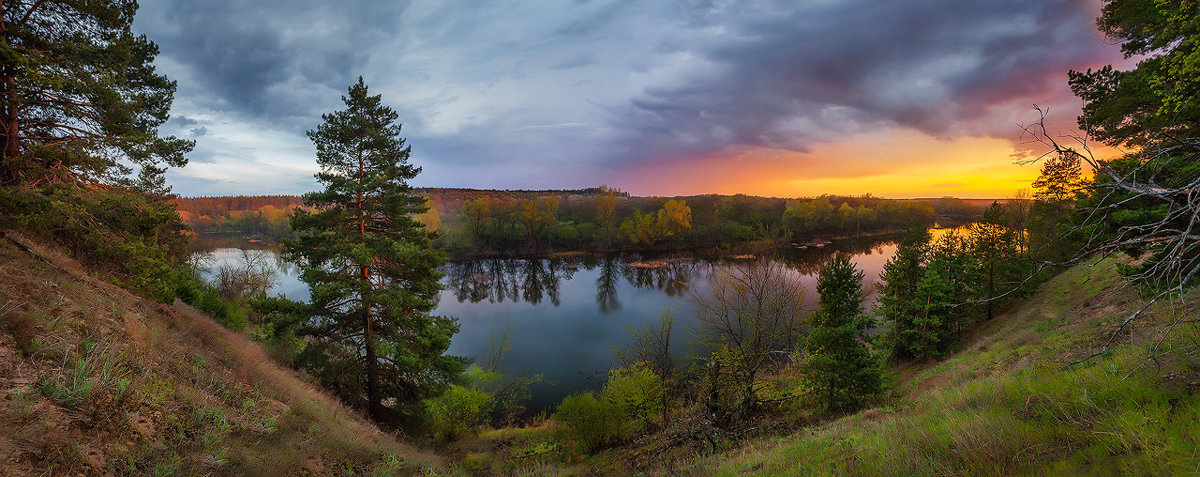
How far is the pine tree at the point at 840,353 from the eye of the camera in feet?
37.7

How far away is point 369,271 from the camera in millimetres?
12172

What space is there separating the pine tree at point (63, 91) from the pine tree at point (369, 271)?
155 inches

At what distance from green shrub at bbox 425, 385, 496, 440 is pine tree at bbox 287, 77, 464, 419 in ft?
9.38

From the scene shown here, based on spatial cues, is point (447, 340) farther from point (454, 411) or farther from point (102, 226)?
point (102, 226)

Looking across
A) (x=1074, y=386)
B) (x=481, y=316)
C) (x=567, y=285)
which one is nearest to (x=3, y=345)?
(x=1074, y=386)

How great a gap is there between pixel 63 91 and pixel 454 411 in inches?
534

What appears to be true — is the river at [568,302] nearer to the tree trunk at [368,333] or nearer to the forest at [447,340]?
the forest at [447,340]

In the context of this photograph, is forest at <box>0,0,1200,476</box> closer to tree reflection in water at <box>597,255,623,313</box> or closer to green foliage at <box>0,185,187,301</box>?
green foliage at <box>0,185,187,301</box>

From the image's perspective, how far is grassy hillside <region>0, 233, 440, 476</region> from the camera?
3.90m

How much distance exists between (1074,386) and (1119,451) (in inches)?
54.2

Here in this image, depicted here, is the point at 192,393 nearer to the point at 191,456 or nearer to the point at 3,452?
the point at 191,456

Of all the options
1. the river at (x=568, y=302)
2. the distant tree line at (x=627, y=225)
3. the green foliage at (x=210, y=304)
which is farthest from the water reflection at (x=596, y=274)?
the green foliage at (x=210, y=304)

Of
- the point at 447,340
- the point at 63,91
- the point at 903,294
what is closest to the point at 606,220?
the point at 903,294

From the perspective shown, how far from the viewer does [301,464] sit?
5.62 meters
